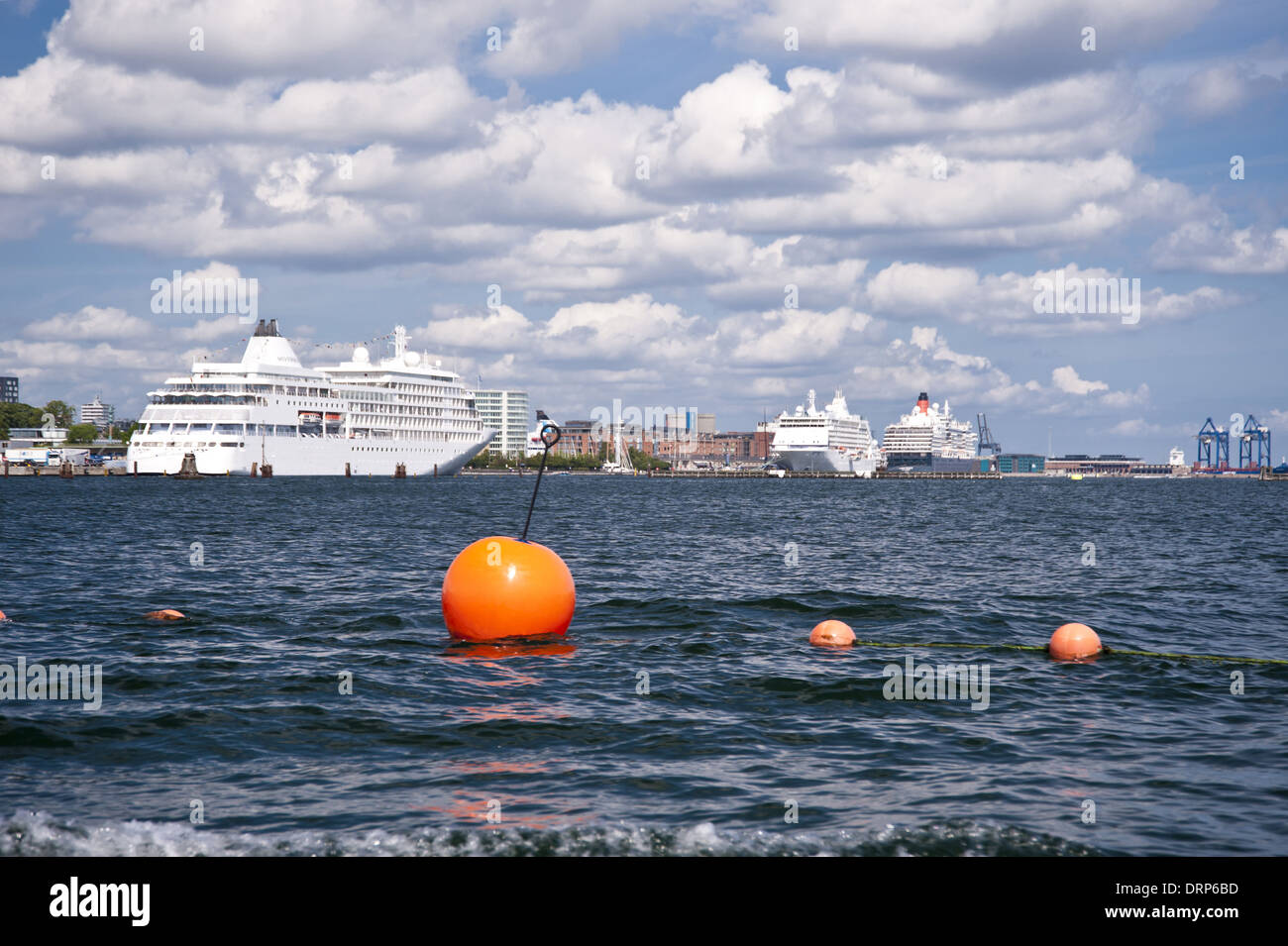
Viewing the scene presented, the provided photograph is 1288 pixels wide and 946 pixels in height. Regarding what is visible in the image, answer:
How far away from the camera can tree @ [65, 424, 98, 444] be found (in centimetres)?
17875

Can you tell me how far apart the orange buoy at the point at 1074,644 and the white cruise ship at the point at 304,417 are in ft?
339

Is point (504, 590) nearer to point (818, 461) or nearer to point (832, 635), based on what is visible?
point (832, 635)

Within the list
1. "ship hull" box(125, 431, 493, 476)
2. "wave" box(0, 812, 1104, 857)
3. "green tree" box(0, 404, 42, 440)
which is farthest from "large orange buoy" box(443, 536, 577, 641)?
"green tree" box(0, 404, 42, 440)

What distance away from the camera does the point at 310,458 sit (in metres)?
117

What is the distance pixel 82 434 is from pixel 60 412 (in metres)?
15.9

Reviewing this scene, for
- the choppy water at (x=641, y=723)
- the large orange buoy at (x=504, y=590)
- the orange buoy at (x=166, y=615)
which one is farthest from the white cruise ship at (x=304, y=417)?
the large orange buoy at (x=504, y=590)

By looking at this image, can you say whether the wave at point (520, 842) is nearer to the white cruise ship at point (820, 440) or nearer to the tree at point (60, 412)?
the white cruise ship at point (820, 440)

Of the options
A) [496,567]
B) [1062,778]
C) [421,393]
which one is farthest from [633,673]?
[421,393]

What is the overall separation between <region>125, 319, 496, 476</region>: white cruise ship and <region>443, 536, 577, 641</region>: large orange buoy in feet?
331

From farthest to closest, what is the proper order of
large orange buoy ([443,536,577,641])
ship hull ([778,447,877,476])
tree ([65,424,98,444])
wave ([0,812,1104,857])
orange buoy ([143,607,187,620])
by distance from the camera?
tree ([65,424,98,444]) < ship hull ([778,447,877,476]) < orange buoy ([143,607,187,620]) < large orange buoy ([443,536,577,641]) < wave ([0,812,1104,857])

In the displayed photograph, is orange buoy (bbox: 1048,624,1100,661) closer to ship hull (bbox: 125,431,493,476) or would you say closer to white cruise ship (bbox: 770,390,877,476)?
ship hull (bbox: 125,431,493,476)

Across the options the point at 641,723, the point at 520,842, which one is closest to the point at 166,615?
the point at 641,723
